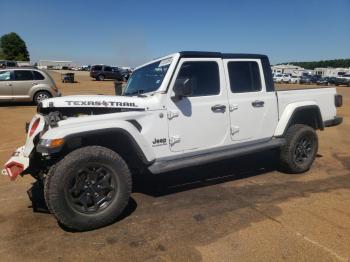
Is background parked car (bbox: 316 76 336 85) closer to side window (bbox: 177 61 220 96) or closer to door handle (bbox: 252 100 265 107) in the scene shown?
door handle (bbox: 252 100 265 107)

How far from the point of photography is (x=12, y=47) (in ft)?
358

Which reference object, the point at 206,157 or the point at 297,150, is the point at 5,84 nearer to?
the point at 206,157

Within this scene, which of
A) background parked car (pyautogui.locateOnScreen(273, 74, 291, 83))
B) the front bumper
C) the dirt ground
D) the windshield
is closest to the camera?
the dirt ground

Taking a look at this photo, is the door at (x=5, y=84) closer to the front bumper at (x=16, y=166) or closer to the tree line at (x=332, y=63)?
the front bumper at (x=16, y=166)

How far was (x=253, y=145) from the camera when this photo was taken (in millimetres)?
5309

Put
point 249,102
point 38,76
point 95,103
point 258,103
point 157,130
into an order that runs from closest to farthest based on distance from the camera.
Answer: point 95,103
point 157,130
point 249,102
point 258,103
point 38,76

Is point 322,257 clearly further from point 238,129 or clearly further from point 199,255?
point 238,129

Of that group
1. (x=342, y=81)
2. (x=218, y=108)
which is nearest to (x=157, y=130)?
(x=218, y=108)

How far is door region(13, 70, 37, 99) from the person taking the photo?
595 inches

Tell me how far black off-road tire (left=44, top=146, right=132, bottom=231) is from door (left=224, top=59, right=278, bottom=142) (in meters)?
1.90

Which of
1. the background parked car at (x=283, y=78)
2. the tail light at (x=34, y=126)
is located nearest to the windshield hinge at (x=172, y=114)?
the tail light at (x=34, y=126)

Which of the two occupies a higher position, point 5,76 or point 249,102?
point 5,76

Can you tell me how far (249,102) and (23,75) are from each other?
503 inches

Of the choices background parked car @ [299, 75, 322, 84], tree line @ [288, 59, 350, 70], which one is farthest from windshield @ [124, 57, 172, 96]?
tree line @ [288, 59, 350, 70]
